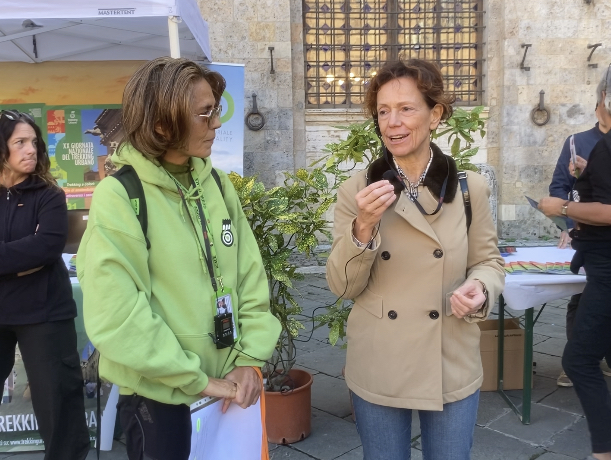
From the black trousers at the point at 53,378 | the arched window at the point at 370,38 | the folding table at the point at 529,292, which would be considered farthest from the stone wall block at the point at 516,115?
the black trousers at the point at 53,378

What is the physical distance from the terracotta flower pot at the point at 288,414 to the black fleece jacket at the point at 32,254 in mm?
1212

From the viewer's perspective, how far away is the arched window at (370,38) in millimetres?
9211

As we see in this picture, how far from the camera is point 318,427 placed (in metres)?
3.53

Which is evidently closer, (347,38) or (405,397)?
(405,397)

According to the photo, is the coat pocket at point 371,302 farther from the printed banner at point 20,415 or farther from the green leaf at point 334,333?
the printed banner at point 20,415

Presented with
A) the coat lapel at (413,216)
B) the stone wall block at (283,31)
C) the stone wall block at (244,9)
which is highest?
the stone wall block at (244,9)

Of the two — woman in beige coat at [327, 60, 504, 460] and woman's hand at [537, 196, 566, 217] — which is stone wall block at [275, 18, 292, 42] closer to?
woman's hand at [537, 196, 566, 217]

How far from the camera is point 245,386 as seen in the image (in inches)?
68.8

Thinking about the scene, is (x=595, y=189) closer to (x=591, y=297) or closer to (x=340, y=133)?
(x=591, y=297)

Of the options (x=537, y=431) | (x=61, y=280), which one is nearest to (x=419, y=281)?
(x=61, y=280)

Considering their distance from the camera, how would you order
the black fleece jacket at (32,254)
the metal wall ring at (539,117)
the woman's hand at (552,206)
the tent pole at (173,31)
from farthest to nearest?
the metal wall ring at (539,117) → the tent pole at (173,31) → the woman's hand at (552,206) → the black fleece jacket at (32,254)

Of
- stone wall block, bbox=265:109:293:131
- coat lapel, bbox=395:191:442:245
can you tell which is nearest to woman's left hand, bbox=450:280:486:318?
coat lapel, bbox=395:191:442:245

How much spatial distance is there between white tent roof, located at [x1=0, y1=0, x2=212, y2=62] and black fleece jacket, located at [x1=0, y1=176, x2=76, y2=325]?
1.36 m

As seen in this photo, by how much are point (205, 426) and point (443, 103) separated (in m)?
1.25
